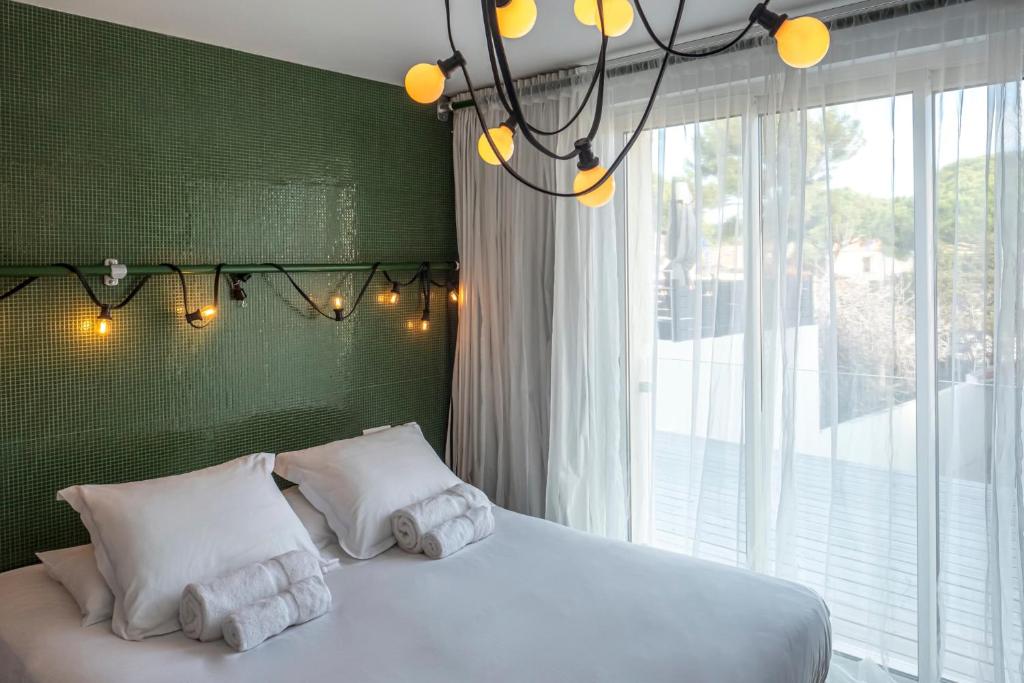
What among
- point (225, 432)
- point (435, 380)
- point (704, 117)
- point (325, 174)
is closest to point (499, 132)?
point (704, 117)

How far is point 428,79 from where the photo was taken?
1780mm

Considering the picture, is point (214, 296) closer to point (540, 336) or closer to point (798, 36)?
point (540, 336)

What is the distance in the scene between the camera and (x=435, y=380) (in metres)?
3.94

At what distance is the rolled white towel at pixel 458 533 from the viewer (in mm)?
2756

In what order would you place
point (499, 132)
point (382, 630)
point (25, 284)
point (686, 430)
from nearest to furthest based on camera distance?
point (499, 132)
point (382, 630)
point (25, 284)
point (686, 430)

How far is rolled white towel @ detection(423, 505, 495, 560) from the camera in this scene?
9.04ft

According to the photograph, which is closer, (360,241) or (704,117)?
(704,117)

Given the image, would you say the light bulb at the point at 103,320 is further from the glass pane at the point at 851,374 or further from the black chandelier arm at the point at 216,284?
the glass pane at the point at 851,374

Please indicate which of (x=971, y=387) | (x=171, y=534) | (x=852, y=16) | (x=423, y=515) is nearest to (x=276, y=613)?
(x=171, y=534)

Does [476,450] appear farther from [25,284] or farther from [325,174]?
[25,284]

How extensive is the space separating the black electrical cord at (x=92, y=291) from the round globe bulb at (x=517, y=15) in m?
1.75

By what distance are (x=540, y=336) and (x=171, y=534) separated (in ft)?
5.97

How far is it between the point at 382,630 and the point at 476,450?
165 cm

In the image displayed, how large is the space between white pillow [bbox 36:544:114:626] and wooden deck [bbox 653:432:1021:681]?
217cm
